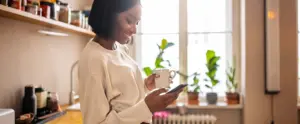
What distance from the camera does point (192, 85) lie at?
2719 millimetres

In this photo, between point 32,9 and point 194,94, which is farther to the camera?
point 194,94

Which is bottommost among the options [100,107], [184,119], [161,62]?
→ [184,119]

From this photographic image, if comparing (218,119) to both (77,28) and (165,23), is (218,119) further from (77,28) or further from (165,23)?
Answer: (77,28)

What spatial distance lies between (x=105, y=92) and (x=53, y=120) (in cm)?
106

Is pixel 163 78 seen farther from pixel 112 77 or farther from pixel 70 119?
pixel 70 119

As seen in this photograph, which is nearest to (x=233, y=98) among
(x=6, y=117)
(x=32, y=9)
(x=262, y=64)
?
(x=262, y=64)

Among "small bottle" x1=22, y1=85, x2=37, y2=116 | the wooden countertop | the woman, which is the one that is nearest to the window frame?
the wooden countertop

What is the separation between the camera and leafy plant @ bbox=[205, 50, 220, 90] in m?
2.65

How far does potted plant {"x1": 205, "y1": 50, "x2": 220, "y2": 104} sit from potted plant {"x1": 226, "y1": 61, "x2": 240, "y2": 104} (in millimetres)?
120

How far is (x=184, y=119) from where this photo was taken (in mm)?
2617

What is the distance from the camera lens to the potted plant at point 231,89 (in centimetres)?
267

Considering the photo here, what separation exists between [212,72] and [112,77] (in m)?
1.92

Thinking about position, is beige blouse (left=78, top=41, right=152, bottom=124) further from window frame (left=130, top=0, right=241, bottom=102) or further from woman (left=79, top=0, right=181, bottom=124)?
window frame (left=130, top=0, right=241, bottom=102)

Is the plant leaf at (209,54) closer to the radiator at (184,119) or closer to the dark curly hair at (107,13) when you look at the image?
the radiator at (184,119)
